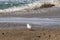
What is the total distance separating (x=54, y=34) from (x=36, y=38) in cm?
113

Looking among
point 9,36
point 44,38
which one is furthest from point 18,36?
point 44,38

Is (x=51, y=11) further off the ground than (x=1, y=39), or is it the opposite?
(x=1, y=39)

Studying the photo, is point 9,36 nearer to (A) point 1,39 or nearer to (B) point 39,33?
(A) point 1,39

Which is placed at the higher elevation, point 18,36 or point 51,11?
point 18,36

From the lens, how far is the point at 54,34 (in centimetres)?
1158

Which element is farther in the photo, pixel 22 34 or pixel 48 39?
pixel 22 34

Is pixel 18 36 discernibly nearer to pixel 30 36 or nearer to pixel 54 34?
pixel 30 36

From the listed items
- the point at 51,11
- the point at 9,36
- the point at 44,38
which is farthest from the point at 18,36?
the point at 51,11

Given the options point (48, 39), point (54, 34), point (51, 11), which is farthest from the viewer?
point (51, 11)

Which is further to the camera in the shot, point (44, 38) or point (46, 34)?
point (46, 34)

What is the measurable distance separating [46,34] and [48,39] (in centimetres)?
91

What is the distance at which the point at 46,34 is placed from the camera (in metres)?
11.6

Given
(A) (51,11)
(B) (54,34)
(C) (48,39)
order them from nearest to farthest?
(C) (48,39) → (B) (54,34) → (A) (51,11)

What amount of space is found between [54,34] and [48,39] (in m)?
0.97
